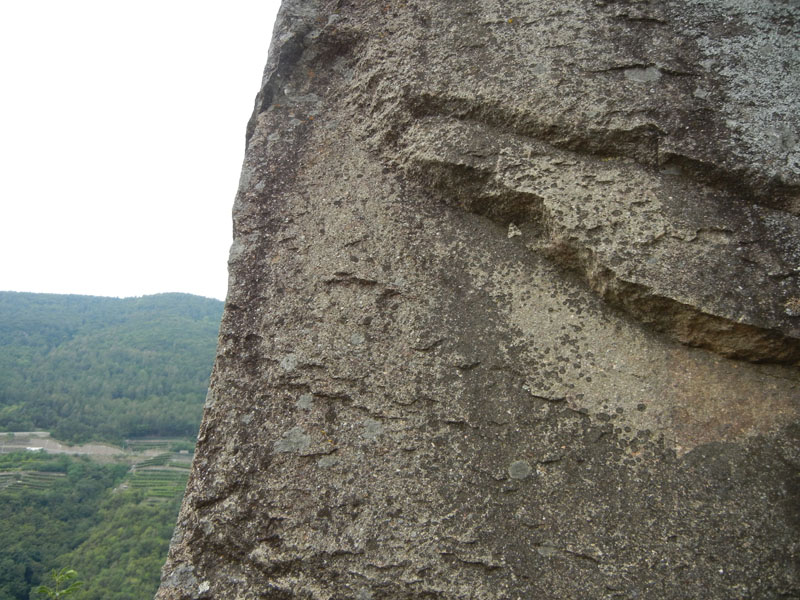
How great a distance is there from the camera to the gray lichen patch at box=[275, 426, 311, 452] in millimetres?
2000

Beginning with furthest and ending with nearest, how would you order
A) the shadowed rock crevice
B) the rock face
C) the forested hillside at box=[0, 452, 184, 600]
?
the forested hillside at box=[0, 452, 184, 600] < the shadowed rock crevice < the rock face

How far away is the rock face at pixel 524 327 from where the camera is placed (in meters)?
1.73

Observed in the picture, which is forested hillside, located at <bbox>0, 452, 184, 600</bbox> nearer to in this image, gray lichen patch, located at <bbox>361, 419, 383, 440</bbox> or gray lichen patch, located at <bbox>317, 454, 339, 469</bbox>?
gray lichen patch, located at <bbox>317, 454, 339, 469</bbox>

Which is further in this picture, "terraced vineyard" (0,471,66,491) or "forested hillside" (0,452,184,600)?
"terraced vineyard" (0,471,66,491)

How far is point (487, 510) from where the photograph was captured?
179cm

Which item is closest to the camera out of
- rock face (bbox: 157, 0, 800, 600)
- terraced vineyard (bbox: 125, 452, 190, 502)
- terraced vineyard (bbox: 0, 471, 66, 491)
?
rock face (bbox: 157, 0, 800, 600)

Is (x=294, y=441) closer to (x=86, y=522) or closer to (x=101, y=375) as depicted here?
(x=86, y=522)

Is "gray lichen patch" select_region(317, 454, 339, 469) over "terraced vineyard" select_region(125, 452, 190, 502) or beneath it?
over

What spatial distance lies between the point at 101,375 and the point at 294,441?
4507 centimetres

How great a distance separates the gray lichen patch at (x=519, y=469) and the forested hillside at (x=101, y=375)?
3910cm

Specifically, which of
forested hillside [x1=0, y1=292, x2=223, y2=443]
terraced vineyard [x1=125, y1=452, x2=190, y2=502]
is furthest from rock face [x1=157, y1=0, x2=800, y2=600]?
forested hillside [x1=0, y1=292, x2=223, y2=443]

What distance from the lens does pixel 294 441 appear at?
2.01 meters

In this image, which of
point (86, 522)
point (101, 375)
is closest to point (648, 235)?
point (86, 522)

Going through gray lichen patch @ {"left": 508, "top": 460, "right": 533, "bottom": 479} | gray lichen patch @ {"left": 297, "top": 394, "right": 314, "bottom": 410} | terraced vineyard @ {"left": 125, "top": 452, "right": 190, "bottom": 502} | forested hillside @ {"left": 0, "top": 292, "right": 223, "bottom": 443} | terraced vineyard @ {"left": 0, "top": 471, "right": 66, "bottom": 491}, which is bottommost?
terraced vineyard @ {"left": 0, "top": 471, "right": 66, "bottom": 491}
